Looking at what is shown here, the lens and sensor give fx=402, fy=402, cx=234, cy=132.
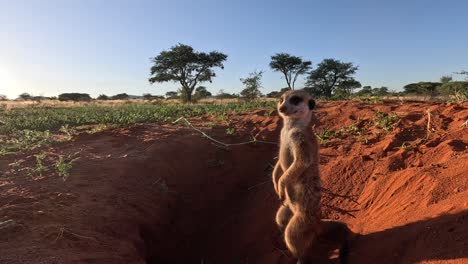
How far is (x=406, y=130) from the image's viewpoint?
5.54 metres

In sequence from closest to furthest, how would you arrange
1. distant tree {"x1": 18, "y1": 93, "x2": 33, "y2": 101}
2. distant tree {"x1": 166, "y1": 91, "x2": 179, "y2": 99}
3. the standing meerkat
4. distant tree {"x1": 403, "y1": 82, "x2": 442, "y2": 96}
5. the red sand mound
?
the red sand mound < the standing meerkat < distant tree {"x1": 403, "y1": 82, "x2": 442, "y2": 96} < distant tree {"x1": 18, "y1": 93, "x2": 33, "y2": 101} < distant tree {"x1": 166, "y1": 91, "x2": 179, "y2": 99}

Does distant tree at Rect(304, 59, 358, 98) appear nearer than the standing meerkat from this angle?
No

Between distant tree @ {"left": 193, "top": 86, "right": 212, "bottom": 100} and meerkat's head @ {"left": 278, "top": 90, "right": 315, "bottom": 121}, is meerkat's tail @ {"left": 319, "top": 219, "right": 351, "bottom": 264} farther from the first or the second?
distant tree @ {"left": 193, "top": 86, "right": 212, "bottom": 100}

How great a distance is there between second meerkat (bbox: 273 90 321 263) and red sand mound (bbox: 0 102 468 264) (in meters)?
0.43

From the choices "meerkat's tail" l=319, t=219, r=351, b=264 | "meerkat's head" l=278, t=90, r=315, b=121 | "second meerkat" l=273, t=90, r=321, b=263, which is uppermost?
"meerkat's head" l=278, t=90, r=315, b=121

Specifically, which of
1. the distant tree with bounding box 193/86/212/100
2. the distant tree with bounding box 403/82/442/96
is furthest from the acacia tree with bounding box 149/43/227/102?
the distant tree with bounding box 403/82/442/96

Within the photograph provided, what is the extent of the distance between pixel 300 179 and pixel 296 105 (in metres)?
0.74

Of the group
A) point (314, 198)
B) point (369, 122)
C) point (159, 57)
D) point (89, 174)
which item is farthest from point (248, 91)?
point (314, 198)

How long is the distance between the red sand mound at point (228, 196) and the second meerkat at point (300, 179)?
43 cm

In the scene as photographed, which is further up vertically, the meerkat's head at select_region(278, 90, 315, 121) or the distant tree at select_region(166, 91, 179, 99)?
Answer: the meerkat's head at select_region(278, 90, 315, 121)

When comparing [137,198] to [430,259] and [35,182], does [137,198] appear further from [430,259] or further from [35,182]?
[430,259]

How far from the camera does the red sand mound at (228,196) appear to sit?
346 cm

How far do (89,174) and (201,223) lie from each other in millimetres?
1685

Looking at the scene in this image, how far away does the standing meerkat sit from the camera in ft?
12.2
